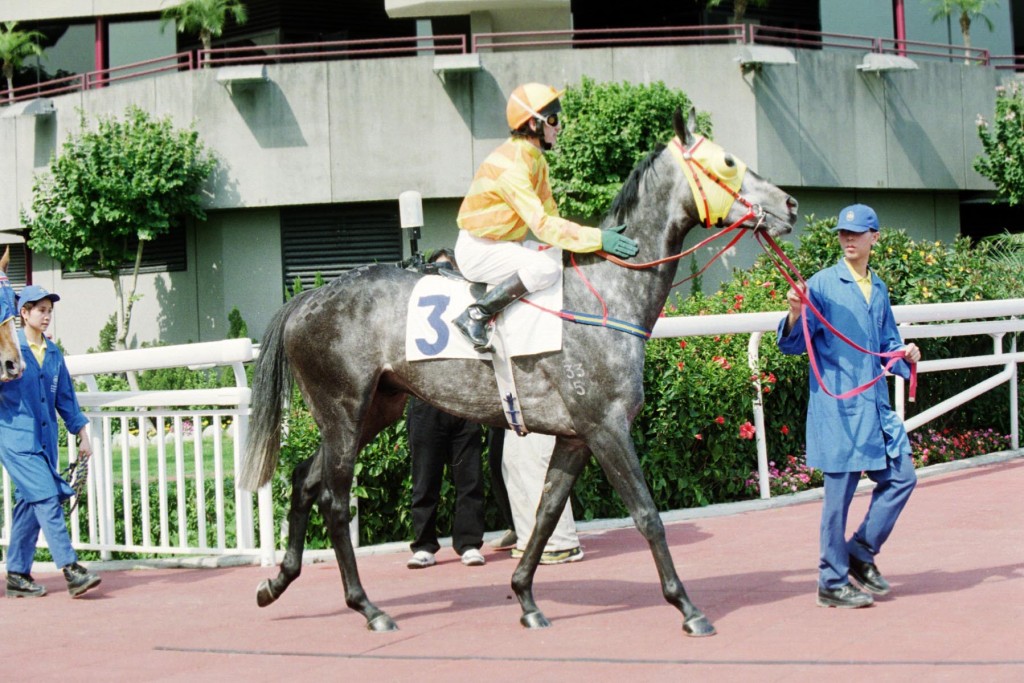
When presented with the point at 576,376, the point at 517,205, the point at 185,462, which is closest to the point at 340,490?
the point at 576,376

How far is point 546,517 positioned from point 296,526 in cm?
144

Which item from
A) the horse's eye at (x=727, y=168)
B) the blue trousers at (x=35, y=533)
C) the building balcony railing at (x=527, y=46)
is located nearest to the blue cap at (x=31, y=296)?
the blue trousers at (x=35, y=533)

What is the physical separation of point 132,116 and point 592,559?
17.0 m

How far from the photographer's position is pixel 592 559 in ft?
25.3

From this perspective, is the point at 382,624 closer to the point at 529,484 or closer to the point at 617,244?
the point at 529,484

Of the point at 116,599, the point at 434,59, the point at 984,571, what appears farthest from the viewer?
the point at 434,59

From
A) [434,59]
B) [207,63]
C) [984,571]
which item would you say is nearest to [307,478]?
[984,571]

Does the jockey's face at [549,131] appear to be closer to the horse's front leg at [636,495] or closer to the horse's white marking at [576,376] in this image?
the horse's white marking at [576,376]

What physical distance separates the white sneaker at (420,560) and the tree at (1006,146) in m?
18.0

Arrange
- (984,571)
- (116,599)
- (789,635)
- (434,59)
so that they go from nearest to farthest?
(789,635) → (984,571) → (116,599) → (434,59)

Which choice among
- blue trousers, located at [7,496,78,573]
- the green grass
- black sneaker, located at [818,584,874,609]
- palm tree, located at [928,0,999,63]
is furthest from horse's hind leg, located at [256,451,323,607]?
palm tree, located at [928,0,999,63]

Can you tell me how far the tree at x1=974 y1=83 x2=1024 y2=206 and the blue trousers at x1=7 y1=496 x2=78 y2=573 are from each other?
1938cm

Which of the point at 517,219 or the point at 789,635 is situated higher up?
the point at 517,219

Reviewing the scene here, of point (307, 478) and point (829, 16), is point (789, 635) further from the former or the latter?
point (829, 16)
